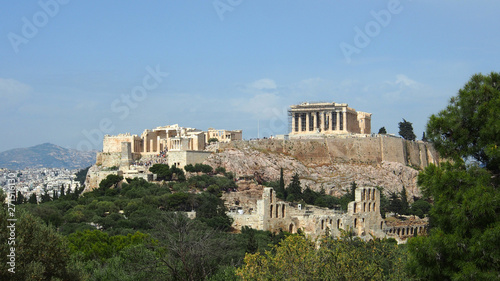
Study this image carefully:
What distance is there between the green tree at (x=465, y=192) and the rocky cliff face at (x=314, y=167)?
173 ft

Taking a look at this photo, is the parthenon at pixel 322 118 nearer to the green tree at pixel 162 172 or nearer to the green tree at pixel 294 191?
the green tree at pixel 294 191

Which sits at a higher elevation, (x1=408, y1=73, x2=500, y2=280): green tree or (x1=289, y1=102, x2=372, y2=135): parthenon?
(x1=289, y1=102, x2=372, y2=135): parthenon

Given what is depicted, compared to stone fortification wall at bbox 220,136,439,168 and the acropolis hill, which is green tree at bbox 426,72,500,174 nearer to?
the acropolis hill

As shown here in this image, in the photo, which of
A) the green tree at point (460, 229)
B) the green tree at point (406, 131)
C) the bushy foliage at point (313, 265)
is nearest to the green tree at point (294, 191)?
the green tree at point (406, 131)

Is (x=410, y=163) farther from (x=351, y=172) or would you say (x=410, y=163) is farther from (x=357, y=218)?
(x=357, y=218)

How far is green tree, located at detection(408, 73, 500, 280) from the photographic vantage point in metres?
13.7

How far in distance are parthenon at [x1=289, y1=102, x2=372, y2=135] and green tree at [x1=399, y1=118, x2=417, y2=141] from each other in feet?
33.1

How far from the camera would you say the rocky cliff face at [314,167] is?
69625 millimetres

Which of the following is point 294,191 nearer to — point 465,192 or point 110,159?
point 110,159

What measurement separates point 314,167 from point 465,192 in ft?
207

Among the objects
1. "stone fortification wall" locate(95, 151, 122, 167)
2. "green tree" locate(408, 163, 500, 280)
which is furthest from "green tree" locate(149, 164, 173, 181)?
"green tree" locate(408, 163, 500, 280)

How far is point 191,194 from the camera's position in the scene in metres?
53.0

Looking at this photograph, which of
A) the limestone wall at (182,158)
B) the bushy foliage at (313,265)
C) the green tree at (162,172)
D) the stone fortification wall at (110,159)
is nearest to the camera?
the bushy foliage at (313,265)
